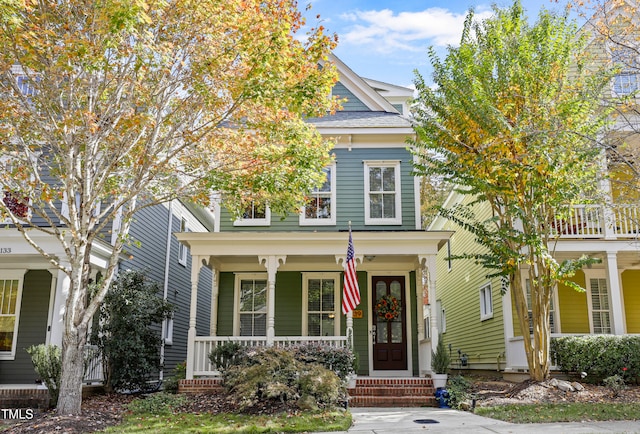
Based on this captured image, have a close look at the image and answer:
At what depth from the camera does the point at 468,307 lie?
1848 cm

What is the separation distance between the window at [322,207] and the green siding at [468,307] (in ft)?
13.9

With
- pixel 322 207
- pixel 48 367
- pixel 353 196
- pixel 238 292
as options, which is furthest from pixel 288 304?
pixel 48 367

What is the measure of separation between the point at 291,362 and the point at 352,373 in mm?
2073

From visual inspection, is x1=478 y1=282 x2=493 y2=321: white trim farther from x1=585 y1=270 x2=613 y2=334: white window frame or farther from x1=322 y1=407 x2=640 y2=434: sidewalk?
x1=322 y1=407 x2=640 y2=434: sidewalk

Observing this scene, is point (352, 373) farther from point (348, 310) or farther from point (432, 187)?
point (432, 187)

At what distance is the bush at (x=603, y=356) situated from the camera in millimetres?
11617

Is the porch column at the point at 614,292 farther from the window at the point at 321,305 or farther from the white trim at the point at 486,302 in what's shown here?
the window at the point at 321,305

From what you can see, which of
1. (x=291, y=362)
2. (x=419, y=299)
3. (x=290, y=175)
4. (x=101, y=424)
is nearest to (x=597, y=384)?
(x=419, y=299)

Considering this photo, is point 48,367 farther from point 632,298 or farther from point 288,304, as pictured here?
point 632,298

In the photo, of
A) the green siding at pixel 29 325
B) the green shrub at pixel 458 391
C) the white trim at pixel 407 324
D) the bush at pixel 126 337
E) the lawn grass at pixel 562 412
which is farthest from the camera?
the white trim at pixel 407 324

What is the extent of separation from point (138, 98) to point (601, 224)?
11454 mm

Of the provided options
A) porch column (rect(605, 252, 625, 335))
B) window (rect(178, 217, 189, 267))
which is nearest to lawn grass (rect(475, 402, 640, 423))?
porch column (rect(605, 252, 625, 335))

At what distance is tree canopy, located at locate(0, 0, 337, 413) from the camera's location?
863cm

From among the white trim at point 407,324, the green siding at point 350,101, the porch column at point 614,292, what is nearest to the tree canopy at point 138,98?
the white trim at point 407,324
